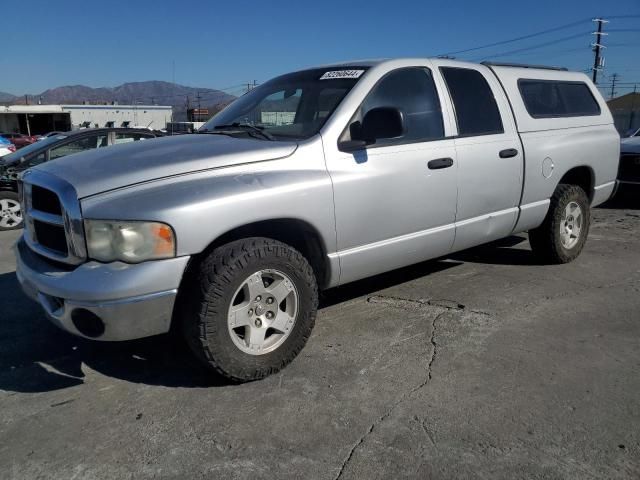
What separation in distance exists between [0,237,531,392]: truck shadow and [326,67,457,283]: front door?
0.94 metres

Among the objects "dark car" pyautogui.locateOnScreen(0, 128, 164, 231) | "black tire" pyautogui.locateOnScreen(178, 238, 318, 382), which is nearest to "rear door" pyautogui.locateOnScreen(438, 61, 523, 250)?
"black tire" pyautogui.locateOnScreen(178, 238, 318, 382)

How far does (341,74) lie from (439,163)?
3.15ft

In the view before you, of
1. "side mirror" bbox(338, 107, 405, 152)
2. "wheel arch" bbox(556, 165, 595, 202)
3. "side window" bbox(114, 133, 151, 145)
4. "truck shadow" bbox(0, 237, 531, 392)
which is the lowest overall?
"truck shadow" bbox(0, 237, 531, 392)

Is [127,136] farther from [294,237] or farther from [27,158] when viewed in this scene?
[294,237]

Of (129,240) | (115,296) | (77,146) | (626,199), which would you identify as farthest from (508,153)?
(626,199)

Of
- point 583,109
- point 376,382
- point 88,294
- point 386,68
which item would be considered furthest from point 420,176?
point 583,109

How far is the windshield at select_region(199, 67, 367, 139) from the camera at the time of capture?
3.74 m

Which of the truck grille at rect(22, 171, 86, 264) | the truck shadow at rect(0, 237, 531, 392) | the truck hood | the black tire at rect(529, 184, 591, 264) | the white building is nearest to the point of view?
the truck grille at rect(22, 171, 86, 264)

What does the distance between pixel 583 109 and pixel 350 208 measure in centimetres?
350

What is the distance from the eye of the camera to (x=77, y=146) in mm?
8328

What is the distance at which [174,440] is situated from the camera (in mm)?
2660

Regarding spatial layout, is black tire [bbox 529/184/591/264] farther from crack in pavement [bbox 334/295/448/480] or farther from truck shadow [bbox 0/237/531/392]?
truck shadow [bbox 0/237/531/392]

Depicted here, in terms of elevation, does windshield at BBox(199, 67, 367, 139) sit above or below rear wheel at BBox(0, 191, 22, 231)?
above

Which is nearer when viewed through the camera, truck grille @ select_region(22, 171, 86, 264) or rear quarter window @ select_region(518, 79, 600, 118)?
truck grille @ select_region(22, 171, 86, 264)
